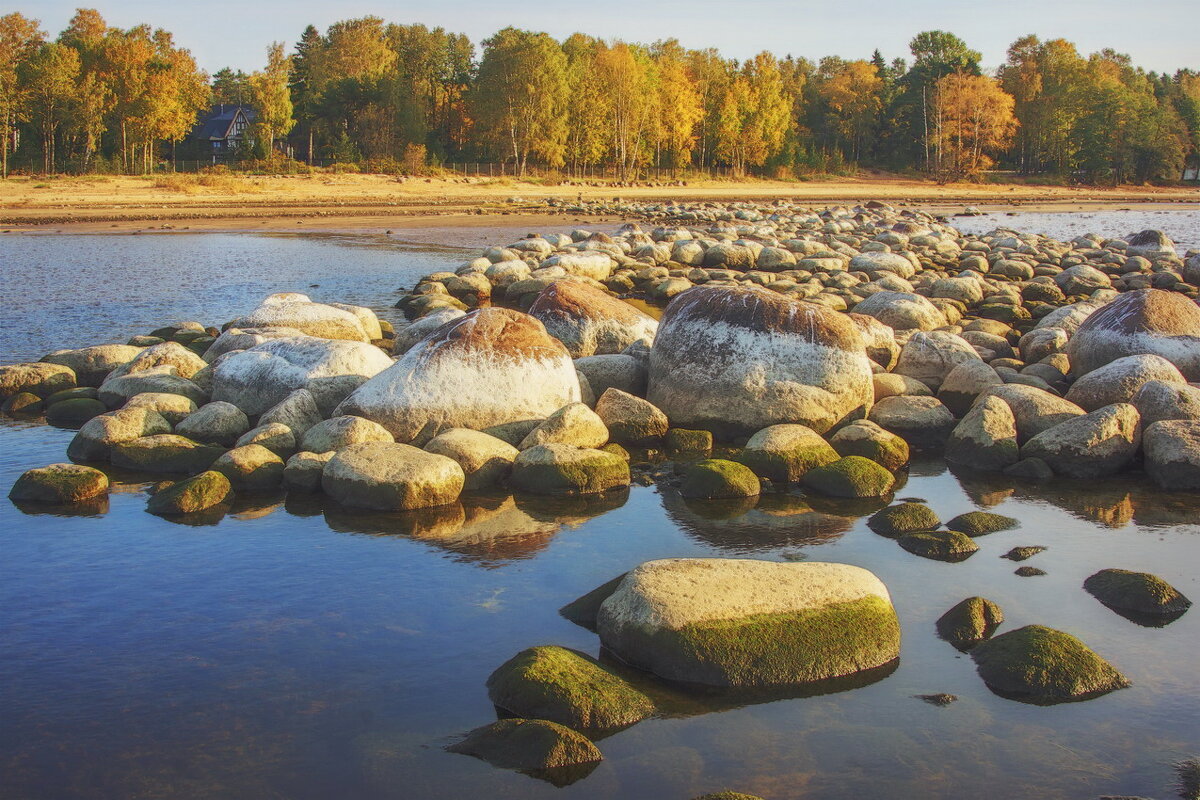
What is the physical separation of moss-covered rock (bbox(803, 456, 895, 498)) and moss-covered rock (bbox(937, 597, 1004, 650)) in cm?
265

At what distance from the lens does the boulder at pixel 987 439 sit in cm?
1082

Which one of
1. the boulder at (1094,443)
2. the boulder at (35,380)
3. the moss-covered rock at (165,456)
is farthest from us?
the boulder at (35,380)

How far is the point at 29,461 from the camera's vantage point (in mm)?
10891

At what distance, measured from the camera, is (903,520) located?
9047mm

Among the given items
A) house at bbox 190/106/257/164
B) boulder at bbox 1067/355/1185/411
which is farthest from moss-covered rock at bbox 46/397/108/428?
house at bbox 190/106/257/164

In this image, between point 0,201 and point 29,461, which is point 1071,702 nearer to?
point 29,461

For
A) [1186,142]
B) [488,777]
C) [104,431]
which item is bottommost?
[488,777]

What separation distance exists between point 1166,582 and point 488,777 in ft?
17.9

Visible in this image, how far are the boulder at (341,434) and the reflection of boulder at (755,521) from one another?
9.46 feet

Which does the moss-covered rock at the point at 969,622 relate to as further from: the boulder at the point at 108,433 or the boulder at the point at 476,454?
the boulder at the point at 108,433

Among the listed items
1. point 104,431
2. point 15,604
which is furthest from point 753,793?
point 104,431

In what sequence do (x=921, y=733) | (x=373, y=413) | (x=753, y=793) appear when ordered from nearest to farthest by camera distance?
(x=753, y=793)
(x=921, y=733)
(x=373, y=413)

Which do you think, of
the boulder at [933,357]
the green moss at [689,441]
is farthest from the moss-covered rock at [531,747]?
the boulder at [933,357]

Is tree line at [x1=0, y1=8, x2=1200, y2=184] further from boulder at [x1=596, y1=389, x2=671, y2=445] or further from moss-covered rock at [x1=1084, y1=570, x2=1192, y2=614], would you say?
moss-covered rock at [x1=1084, y1=570, x2=1192, y2=614]
